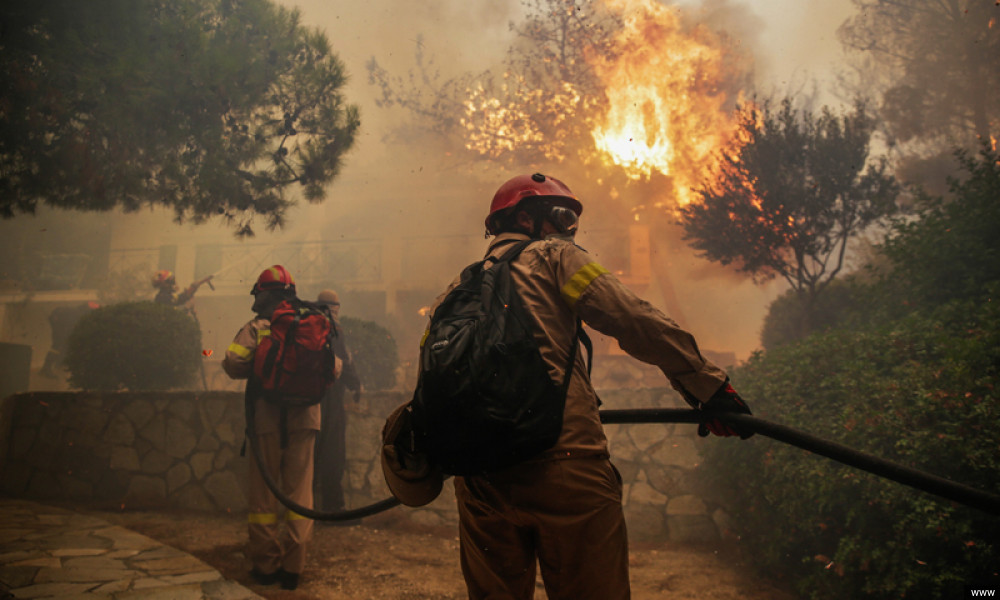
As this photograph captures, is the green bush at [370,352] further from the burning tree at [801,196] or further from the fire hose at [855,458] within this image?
the fire hose at [855,458]

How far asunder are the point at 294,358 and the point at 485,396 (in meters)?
2.99

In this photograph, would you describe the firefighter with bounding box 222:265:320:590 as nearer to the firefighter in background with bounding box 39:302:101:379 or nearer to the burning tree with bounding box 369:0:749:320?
the burning tree with bounding box 369:0:749:320

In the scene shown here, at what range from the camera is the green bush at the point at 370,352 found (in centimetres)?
994

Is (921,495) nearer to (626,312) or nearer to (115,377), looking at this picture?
(626,312)

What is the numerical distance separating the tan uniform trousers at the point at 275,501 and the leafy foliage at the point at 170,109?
12.5 feet

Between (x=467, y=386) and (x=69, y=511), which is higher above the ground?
(x=467, y=386)

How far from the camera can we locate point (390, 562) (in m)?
4.80

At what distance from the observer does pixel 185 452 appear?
21.4ft

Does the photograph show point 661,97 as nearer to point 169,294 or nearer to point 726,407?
point 169,294

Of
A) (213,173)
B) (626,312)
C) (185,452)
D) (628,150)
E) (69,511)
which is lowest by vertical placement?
(69,511)

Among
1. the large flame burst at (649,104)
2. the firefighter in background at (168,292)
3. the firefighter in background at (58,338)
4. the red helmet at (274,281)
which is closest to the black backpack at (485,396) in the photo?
the red helmet at (274,281)

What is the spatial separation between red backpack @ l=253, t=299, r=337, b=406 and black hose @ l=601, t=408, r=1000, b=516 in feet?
9.70

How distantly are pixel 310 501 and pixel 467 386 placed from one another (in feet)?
11.2

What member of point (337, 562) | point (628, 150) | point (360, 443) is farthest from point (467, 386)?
point (628, 150)
